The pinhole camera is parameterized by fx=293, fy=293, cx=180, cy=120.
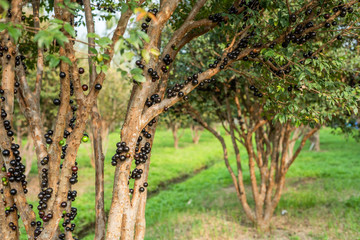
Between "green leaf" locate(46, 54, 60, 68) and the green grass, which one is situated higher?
"green leaf" locate(46, 54, 60, 68)

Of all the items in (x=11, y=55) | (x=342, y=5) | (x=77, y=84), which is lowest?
(x=77, y=84)

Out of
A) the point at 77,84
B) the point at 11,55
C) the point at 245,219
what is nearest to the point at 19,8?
the point at 11,55

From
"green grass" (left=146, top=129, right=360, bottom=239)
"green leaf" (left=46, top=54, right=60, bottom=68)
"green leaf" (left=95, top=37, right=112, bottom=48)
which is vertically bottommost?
"green grass" (left=146, top=129, right=360, bottom=239)

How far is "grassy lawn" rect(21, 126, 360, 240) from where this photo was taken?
8969 millimetres

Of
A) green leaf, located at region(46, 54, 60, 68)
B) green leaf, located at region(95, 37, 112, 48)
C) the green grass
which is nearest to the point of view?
green leaf, located at region(46, 54, 60, 68)

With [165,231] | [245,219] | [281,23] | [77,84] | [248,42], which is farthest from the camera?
[245,219]

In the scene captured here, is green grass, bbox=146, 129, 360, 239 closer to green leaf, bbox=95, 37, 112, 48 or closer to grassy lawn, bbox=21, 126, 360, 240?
grassy lawn, bbox=21, 126, 360, 240

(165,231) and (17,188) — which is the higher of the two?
(17,188)

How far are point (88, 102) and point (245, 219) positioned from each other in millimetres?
8422

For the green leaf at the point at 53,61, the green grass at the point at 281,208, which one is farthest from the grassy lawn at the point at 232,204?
the green leaf at the point at 53,61

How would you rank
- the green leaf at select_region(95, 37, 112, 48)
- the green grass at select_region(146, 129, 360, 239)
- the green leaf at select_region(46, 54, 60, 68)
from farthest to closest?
the green grass at select_region(146, 129, 360, 239) → the green leaf at select_region(95, 37, 112, 48) → the green leaf at select_region(46, 54, 60, 68)

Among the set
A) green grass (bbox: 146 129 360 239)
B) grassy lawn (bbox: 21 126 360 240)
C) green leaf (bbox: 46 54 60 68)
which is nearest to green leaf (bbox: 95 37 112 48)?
green leaf (bbox: 46 54 60 68)

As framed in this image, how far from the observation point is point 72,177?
3660mm

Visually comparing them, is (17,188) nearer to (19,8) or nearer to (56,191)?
(56,191)
